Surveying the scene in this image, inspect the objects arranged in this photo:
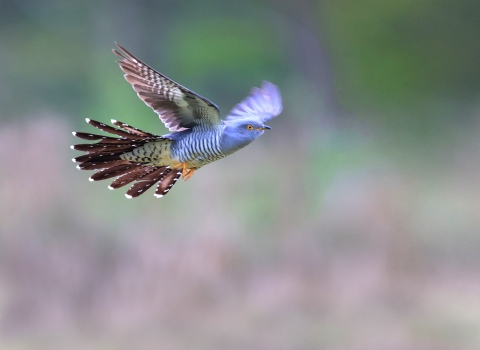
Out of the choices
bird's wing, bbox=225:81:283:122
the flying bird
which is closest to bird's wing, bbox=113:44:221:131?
the flying bird

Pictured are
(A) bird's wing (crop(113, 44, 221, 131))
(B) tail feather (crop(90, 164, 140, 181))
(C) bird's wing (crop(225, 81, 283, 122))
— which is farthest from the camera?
(C) bird's wing (crop(225, 81, 283, 122))

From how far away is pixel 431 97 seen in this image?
13.9 feet

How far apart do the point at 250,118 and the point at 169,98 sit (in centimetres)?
24

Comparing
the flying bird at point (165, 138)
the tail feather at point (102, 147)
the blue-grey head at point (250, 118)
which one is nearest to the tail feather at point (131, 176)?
the flying bird at point (165, 138)

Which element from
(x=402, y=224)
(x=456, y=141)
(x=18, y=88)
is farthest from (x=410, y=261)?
(x=18, y=88)

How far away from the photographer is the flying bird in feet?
4.48

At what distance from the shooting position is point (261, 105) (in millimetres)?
1824

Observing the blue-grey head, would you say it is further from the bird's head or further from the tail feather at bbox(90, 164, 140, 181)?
the tail feather at bbox(90, 164, 140, 181)

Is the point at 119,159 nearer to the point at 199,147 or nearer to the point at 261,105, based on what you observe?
the point at 199,147

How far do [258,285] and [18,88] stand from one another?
2027 mm

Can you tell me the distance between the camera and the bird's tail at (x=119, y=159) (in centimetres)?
138

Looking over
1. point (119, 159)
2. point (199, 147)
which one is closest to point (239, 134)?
point (199, 147)

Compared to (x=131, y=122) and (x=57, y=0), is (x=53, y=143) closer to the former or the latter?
(x=131, y=122)

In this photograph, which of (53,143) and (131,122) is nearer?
(53,143)
